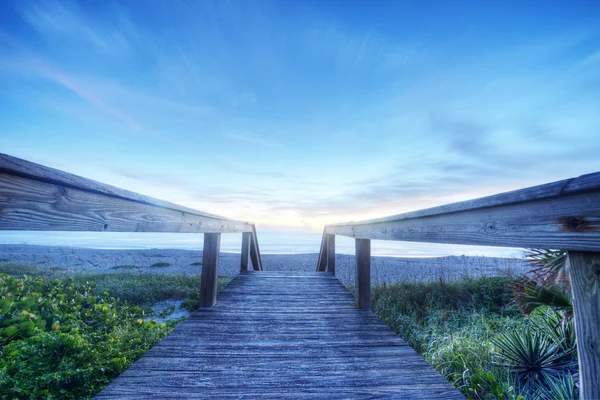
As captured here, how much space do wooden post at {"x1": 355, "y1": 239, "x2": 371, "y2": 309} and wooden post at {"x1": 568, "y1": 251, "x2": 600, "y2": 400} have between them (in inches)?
103

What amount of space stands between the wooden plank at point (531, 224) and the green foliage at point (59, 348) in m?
2.81

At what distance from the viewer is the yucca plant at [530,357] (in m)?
2.52

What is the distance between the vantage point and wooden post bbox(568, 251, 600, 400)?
0.77m

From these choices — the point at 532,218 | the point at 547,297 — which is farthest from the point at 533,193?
the point at 547,297

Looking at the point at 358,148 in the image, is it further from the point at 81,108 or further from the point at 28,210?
the point at 28,210

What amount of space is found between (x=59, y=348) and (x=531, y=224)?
3.36m

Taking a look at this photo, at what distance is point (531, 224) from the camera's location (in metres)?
0.94

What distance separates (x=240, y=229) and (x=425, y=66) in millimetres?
6805

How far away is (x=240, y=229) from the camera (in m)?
4.62

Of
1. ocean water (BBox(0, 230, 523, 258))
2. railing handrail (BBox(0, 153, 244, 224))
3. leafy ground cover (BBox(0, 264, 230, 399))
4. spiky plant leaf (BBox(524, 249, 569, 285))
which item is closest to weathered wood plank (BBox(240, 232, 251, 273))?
leafy ground cover (BBox(0, 264, 230, 399))

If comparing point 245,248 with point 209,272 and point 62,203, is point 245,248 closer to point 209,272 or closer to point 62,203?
point 209,272

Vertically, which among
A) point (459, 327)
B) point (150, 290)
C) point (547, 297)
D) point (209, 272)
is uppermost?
point (209, 272)

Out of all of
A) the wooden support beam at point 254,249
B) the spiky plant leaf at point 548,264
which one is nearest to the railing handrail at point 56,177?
the spiky plant leaf at point 548,264

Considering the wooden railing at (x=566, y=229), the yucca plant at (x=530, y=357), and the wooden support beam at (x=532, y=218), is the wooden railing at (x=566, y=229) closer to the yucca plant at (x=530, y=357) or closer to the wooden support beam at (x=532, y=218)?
the wooden support beam at (x=532, y=218)
